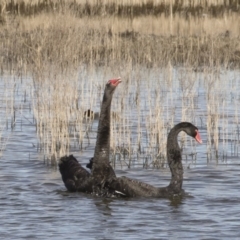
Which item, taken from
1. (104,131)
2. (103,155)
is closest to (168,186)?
(103,155)

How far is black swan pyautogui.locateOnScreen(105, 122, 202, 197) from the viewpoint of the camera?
10258 mm

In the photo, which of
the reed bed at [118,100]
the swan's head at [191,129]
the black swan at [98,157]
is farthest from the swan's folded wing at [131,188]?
the reed bed at [118,100]

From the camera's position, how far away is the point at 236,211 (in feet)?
31.9

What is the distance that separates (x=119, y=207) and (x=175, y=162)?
3.32 ft

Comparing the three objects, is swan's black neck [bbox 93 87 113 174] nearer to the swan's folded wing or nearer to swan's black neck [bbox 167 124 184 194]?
the swan's folded wing

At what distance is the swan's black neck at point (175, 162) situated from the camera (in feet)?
34.2

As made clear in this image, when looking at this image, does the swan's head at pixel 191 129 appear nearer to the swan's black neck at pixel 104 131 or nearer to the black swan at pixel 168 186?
the black swan at pixel 168 186

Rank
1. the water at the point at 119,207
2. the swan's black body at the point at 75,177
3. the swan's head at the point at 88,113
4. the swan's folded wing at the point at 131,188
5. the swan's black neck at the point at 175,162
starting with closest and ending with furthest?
the water at the point at 119,207 → the swan's folded wing at the point at 131,188 → the swan's black neck at the point at 175,162 → the swan's black body at the point at 75,177 → the swan's head at the point at 88,113

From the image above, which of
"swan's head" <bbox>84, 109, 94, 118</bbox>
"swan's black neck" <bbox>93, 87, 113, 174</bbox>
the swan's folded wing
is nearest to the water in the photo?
the swan's folded wing

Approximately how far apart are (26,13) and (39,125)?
57.0 ft

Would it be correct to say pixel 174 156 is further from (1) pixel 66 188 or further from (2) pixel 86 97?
(2) pixel 86 97

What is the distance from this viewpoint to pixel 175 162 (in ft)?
34.7

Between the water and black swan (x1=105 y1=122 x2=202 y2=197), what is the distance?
9 centimetres

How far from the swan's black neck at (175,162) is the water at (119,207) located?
191mm
